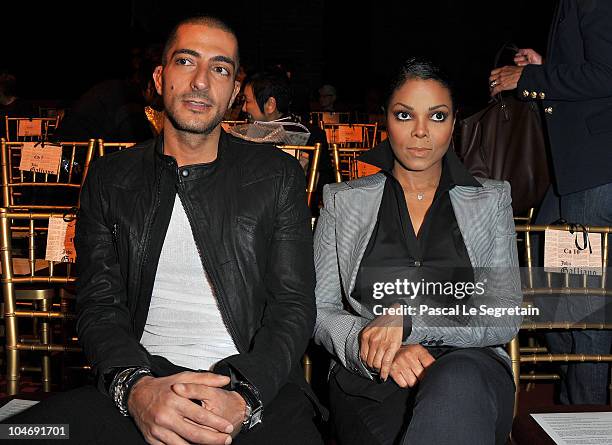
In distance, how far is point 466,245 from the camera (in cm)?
197

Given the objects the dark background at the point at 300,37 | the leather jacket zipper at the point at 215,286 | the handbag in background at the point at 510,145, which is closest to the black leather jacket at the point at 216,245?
the leather jacket zipper at the point at 215,286

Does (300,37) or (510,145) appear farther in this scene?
(300,37)

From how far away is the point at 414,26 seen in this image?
11.3m

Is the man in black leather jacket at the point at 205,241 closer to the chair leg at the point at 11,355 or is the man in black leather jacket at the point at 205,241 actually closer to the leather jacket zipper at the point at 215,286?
the leather jacket zipper at the point at 215,286

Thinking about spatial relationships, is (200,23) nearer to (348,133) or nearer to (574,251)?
(574,251)

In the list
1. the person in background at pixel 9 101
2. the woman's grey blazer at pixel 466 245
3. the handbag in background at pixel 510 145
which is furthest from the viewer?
the person in background at pixel 9 101

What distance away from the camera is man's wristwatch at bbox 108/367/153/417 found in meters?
1.60

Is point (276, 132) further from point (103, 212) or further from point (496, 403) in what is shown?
point (496, 403)

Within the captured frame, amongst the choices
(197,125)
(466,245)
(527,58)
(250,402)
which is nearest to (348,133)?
(527,58)

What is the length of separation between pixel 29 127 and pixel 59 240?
12.0ft

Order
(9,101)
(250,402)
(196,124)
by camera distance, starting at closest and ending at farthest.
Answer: (250,402)
(196,124)
(9,101)

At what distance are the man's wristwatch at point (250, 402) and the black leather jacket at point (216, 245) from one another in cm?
14

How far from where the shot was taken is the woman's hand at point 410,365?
1.71 meters

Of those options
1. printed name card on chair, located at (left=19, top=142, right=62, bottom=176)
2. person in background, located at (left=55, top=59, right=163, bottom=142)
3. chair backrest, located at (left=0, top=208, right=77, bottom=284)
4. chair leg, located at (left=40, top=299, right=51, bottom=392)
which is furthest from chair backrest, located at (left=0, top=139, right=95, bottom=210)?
chair backrest, located at (left=0, top=208, right=77, bottom=284)
